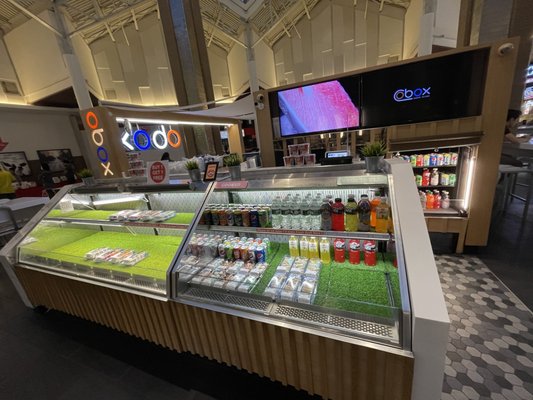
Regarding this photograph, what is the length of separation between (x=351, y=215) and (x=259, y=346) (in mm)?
1115

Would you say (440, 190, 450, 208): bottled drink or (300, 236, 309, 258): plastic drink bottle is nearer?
(300, 236, 309, 258): plastic drink bottle

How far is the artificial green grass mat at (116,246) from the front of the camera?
2016 millimetres

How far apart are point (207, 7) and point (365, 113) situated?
11.9 metres

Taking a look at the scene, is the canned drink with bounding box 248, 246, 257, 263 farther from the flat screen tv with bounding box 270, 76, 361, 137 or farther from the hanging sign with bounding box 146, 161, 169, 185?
the flat screen tv with bounding box 270, 76, 361, 137

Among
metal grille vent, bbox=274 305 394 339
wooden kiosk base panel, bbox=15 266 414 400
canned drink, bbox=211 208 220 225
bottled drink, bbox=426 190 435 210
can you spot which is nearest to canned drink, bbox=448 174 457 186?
bottled drink, bbox=426 190 435 210

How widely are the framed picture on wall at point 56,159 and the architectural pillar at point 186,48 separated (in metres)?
7.35

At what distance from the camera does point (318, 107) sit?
360cm

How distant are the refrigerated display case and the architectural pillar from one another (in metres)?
6.58

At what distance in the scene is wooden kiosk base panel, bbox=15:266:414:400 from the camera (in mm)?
1185

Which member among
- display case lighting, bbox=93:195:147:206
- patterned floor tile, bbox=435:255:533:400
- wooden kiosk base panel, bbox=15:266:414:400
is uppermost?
display case lighting, bbox=93:195:147:206

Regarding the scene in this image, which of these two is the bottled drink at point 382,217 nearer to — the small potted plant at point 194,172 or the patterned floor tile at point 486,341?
the patterned floor tile at point 486,341

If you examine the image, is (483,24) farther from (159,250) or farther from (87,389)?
(87,389)

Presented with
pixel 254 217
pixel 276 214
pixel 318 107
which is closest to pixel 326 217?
pixel 276 214

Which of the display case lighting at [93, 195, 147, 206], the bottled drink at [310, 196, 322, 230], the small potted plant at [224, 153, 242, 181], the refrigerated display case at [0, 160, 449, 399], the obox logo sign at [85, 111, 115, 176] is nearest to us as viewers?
the refrigerated display case at [0, 160, 449, 399]
